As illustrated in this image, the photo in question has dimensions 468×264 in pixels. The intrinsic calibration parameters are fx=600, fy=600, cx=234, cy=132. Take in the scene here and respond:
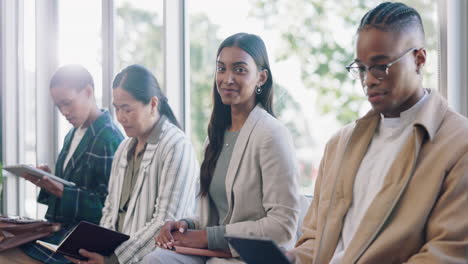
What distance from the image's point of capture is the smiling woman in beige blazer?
2.29 meters

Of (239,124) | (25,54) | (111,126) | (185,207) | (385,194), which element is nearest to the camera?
(385,194)

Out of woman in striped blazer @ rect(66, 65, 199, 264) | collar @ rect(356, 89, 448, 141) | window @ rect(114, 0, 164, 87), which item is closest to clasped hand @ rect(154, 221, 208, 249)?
woman in striped blazer @ rect(66, 65, 199, 264)

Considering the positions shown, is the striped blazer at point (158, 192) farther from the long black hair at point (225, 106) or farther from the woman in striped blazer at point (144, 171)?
the long black hair at point (225, 106)

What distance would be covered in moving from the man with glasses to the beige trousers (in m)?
1.77

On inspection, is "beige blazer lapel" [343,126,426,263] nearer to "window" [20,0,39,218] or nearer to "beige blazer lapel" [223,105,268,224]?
"beige blazer lapel" [223,105,268,224]

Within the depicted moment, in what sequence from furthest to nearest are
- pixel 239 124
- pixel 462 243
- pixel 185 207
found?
pixel 185 207
pixel 239 124
pixel 462 243

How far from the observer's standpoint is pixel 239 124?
8.43 ft

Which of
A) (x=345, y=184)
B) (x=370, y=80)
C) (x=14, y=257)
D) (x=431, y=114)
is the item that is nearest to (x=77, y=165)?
(x=14, y=257)

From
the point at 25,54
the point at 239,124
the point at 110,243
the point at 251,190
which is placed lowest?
the point at 110,243

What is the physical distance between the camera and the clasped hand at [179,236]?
2.36 m

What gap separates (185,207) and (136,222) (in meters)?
0.25

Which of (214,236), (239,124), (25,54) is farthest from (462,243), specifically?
(25,54)

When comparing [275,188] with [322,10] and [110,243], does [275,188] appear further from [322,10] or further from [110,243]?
[322,10]

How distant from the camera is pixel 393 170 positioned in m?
1.67
